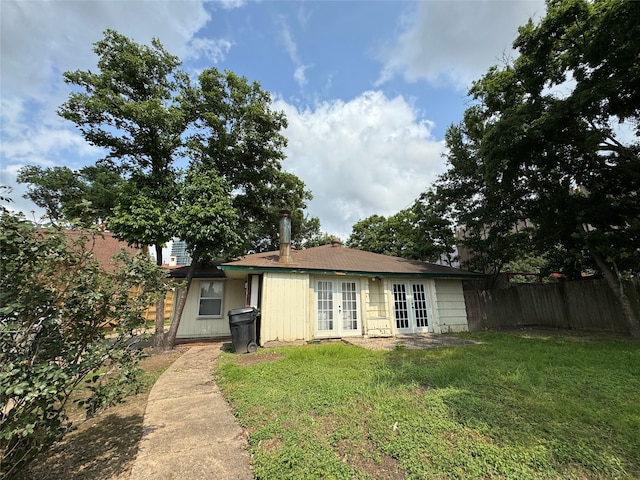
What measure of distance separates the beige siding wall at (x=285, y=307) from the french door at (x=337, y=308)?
0.57 metres

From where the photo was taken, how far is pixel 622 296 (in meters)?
9.45

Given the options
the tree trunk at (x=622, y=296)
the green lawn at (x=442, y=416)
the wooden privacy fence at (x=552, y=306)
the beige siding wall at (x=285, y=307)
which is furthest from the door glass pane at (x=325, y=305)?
the tree trunk at (x=622, y=296)

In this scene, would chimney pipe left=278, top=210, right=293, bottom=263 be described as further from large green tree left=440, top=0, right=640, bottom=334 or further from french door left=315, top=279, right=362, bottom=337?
large green tree left=440, top=0, right=640, bottom=334

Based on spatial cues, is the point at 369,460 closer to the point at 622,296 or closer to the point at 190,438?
the point at 190,438

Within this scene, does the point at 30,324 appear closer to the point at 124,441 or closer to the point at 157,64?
the point at 124,441

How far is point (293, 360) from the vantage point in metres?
6.32

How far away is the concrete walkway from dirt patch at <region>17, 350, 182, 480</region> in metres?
0.12

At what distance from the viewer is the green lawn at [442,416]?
2.38 meters

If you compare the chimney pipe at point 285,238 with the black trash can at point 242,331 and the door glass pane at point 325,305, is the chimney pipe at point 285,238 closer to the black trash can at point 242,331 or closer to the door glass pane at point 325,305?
the door glass pane at point 325,305

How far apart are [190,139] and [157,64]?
278 cm

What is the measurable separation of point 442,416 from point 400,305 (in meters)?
8.04

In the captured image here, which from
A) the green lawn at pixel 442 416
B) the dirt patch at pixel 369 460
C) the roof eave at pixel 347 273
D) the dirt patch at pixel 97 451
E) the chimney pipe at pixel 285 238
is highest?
the chimney pipe at pixel 285 238

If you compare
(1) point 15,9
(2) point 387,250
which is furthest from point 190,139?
(2) point 387,250

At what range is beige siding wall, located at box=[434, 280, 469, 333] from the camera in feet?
37.4
